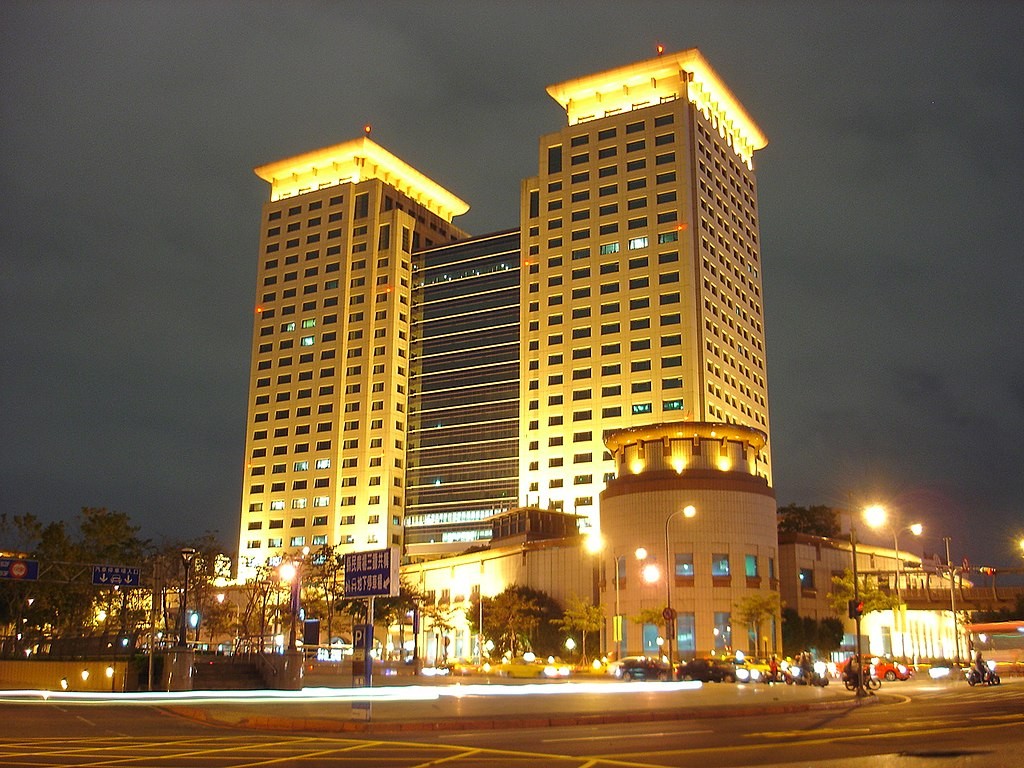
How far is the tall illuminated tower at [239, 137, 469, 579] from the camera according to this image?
6412 inches

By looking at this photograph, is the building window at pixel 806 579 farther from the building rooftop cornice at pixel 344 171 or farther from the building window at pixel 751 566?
the building rooftop cornice at pixel 344 171

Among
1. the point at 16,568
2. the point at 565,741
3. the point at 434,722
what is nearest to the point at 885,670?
the point at 434,722

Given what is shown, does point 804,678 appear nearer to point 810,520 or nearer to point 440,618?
point 440,618

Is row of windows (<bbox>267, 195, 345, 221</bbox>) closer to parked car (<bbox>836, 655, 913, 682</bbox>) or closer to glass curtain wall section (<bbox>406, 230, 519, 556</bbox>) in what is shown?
glass curtain wall section (<bbox>406, 230, 519, 556</bbox>)

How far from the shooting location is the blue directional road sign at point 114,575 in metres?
60.3

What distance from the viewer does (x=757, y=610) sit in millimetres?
85938

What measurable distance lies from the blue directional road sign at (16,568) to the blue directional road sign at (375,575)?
121ft

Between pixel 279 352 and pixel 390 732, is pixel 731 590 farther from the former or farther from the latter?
pixel 279 352

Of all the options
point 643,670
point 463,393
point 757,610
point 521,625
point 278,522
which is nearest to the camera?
point 643,670

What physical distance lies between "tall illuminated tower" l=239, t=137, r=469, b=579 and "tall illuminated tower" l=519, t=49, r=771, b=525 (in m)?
25.5

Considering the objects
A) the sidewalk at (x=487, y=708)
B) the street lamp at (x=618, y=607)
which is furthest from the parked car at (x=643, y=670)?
the street lamp at (x=618, y=607)

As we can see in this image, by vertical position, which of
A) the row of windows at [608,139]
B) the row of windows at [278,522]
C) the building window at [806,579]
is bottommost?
the building window at [806,579]

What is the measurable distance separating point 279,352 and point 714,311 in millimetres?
73814

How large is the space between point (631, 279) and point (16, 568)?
10169 centimetres
